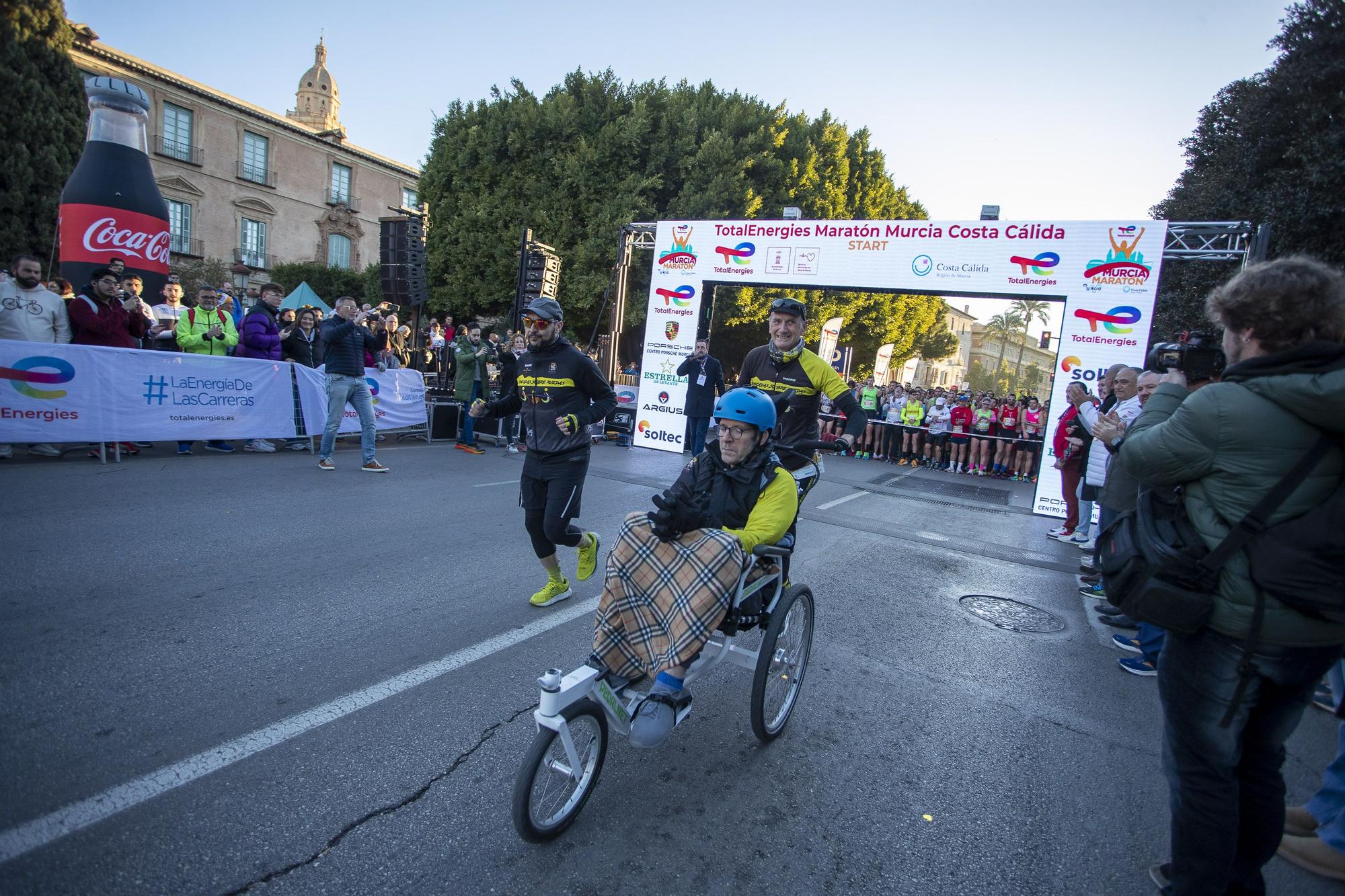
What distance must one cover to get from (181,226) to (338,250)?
29.2 ft

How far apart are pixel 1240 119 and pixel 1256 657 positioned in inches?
911

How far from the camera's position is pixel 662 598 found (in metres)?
2.63

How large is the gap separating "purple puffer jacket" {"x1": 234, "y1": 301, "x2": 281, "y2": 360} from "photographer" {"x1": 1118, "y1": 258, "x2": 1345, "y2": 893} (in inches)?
416

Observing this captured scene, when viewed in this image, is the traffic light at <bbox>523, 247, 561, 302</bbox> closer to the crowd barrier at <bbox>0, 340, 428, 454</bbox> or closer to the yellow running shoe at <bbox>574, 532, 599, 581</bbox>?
the crowd barrier at <bbox>0, 340, 428, 454</bbox>

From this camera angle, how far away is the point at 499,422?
1252 centimetres

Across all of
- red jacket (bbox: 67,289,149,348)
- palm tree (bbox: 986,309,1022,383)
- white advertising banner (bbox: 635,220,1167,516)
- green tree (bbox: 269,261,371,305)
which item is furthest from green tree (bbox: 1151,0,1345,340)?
palm tree (bbox: 986,309,1022,383)

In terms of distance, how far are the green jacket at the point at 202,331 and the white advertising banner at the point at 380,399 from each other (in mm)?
901

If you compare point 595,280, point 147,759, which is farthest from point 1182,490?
point 595,280

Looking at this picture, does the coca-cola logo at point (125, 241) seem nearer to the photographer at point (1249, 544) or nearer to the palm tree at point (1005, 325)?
the photographer at point (1249, 544)

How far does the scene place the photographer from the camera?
5.89 ft

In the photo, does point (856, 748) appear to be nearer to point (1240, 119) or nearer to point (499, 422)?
point (499, 422)

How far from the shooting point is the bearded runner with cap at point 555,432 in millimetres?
4414

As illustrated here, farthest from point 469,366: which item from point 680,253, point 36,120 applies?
point 36,120

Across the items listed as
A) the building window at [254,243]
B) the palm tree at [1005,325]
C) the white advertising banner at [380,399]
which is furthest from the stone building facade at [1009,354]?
the white advertising banner at [380,399]
